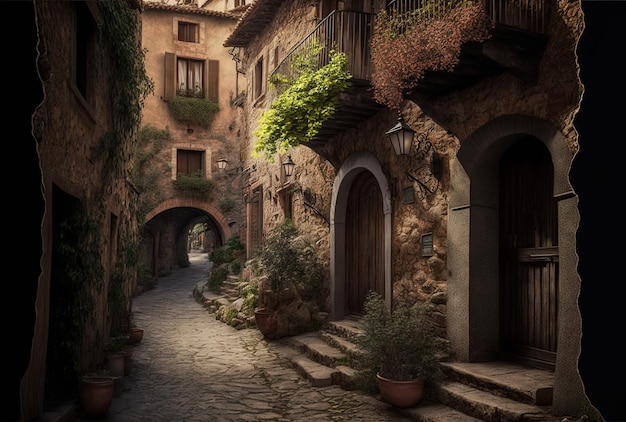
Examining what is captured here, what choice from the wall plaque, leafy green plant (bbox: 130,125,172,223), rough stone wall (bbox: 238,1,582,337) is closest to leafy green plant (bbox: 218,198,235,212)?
leafy green plant (bbox: 130,125,172,223)

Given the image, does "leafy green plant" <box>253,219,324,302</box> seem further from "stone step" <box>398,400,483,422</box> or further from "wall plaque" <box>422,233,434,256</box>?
"stone step" <box>398,400,483,422</box>

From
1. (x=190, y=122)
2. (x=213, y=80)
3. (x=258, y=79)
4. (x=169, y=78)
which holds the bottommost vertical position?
(x=190, y=122)

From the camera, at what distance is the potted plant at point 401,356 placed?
5.50 m

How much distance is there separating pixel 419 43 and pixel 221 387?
15.8 feet

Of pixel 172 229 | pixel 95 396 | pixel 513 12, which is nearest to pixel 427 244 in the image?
pixel 513 12

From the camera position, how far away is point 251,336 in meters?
10.1

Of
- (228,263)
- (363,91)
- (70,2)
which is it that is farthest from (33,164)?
(228,263)

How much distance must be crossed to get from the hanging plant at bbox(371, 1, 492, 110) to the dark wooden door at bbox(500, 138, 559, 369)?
4.69ft

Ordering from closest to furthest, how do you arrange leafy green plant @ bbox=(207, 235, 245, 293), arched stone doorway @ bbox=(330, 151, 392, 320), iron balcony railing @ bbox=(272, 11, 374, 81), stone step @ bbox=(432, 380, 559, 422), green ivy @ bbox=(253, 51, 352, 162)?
1. stone step @ bbox=(432, 380, 559, 422)
2. green ivy @ bbox=(253, 51, 352, 162)
3. iron balcony railing @ bbox=(272, 11, 374, 81)
4. arched stone doorway @ bbox=(330, 151, 392, 320)
5. leafy green plant @ bbox=(207, 235, 245, 293)

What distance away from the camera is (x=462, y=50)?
526 cm

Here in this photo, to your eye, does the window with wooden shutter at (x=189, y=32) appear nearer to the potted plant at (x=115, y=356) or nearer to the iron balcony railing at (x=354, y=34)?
the iron balcony railing at (x=354, y=34)

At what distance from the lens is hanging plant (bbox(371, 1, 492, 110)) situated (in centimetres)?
505

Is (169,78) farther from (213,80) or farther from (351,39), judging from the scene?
(351,39)

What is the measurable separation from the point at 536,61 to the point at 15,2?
4.62 m
